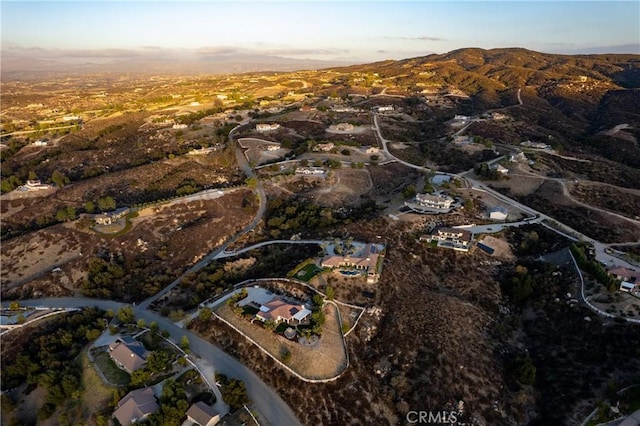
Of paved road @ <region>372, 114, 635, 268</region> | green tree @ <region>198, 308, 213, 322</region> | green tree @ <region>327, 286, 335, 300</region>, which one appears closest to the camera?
green tree @ <region>198, 308, 213, 322</region>

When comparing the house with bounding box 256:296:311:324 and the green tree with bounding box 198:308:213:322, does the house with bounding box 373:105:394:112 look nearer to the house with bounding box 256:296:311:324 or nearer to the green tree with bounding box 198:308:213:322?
the house with bounding box 256:296:311:324

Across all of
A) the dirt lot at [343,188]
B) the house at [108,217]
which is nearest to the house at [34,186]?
the house at [108,217]

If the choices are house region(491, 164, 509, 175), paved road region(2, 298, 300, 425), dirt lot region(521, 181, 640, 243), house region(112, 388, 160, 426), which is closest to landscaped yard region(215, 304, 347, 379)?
paved road region(2, 298, 300, 425)

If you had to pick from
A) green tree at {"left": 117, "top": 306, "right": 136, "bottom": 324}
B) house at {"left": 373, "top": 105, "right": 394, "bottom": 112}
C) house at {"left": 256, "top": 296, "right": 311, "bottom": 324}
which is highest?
house at {"left": 373, "top": 105, "right": 394, "bottom": 112}

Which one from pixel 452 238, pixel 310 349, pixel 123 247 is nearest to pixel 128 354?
pixel 310 349

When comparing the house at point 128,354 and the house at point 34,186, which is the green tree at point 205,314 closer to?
the house at point 128,354

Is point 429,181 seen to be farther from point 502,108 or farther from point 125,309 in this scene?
point 502,108
